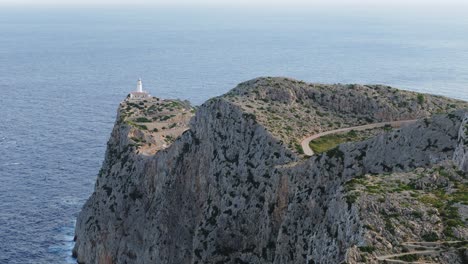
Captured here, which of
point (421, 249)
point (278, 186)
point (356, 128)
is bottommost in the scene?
point (278, 186)

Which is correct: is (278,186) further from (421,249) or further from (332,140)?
(421,249)

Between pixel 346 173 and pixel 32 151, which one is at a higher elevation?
pixel 346 173

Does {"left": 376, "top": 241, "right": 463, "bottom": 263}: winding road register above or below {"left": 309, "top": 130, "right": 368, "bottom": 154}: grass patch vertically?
above

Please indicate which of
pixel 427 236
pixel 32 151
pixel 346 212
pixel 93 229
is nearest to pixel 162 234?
pixel 93 229

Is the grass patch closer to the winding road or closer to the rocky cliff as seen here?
the rocky cliff

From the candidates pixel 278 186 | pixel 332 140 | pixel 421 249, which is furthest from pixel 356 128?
pixel 421 249

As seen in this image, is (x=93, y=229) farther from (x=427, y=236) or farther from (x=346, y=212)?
(x=427, y=236)

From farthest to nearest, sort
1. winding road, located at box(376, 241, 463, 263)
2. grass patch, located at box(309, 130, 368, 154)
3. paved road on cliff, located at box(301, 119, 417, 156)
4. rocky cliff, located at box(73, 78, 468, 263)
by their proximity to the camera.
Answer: paved road on cliff, located at box(301, 119, 417, 156) → grass patch, located at box(309, 130, 368, 154) → rocky cliff, located at box(73, 78, 468, 263) → winding road, located at box(376, 241, 463, 263)

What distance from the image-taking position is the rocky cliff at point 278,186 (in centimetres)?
3519

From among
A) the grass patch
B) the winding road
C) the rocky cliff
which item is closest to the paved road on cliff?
the grass patch

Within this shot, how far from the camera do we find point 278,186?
5641 centimetres

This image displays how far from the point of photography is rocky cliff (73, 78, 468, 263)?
35.2 metres

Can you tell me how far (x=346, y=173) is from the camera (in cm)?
5172

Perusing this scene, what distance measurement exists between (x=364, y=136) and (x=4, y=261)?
4691 cm
